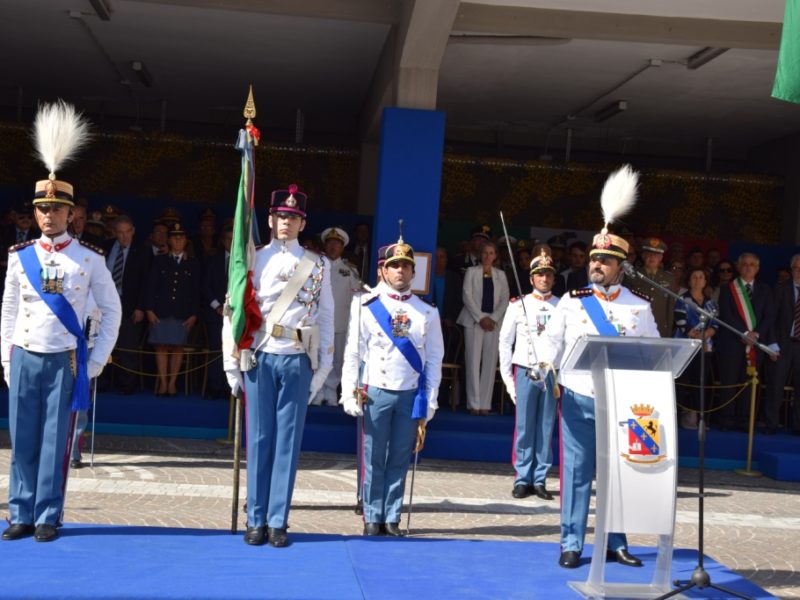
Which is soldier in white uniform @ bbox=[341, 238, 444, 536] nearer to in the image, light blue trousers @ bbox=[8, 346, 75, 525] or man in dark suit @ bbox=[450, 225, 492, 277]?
light blue trousers @ bbox=[8, 346, 75, 525]

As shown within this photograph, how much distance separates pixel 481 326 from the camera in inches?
444

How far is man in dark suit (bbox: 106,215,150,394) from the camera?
11.1 metres

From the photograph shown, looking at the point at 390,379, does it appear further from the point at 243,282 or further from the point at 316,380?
the point at 243,282

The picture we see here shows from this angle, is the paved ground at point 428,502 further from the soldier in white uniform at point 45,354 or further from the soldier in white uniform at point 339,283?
the soldier in white uniform at point 339,283

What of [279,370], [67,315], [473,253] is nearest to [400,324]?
[279,370]

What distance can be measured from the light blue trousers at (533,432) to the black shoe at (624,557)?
275 cm

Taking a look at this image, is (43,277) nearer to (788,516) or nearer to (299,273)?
(299,273)

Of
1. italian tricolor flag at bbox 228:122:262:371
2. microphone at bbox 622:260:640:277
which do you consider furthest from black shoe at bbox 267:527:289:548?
microphone at bbox 622:260:640:277

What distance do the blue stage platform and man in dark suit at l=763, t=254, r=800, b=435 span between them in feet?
1.26

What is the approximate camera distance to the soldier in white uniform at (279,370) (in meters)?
6.10

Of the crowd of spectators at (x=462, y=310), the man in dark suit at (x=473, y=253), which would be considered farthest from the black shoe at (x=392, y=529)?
the man in dark suit at (x=473, y=253)

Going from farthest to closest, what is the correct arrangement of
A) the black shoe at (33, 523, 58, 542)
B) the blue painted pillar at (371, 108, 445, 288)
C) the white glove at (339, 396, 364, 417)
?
the blue painted pillar at (371, 108, 445, 288) < the white glove at (339, 396, 364, 417) < the black shoe at (33, 523, 58, 542)

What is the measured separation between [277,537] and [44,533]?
1228 millimetres

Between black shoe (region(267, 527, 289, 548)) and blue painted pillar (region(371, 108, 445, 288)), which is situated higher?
blue painted pillar (region(371, 108, 445, 288))
